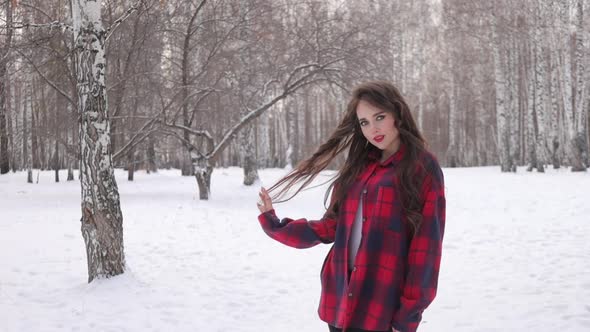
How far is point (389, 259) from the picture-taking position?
6.75ft

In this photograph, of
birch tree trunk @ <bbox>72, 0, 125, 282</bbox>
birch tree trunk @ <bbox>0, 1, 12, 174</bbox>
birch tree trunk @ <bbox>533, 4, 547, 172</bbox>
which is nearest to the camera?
birch tree trunk @ <bbox>72, 0, 125, 282</bbox>

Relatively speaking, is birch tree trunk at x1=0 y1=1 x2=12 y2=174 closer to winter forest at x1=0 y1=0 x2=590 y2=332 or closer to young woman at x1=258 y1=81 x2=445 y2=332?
winter forest at x1=0 y1=0 x2=590 y2=332

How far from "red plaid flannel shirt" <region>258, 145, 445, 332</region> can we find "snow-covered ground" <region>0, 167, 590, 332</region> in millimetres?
2491

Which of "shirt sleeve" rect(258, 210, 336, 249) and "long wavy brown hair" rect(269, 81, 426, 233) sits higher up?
"long wavy brown hair" rect(269, 81, 426, 233)

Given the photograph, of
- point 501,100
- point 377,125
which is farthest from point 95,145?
point 501,100

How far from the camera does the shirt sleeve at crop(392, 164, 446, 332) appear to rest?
196cm

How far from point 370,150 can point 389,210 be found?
0.41 metres

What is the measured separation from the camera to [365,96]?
86.7 inches

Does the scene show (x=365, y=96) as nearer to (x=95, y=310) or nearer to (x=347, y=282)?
(x=347, y=282)

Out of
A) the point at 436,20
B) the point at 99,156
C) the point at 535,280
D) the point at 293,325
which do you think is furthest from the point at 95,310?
the point at 436,20

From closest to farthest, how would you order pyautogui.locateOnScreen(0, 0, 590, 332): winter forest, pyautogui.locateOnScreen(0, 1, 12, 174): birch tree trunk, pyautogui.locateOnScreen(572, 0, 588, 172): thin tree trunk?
1. pyautogui.locateOnScreen(0, 0, 590, 332): winter forest
2. pyautogui.locateOnScreen(0, 1, 12, 174): birch tree trunk
3. pyautogui.locateOnScreen(572, 0, 588, 172): thin tree trunk

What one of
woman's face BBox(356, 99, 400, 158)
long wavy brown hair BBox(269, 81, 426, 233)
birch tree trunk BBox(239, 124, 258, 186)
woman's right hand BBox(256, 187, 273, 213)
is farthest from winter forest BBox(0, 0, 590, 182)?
woman's face BBox(356, 99, 400, 158)

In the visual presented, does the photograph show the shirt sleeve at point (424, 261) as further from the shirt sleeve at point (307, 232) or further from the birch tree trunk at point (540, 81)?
the birch tree trunk at point (540, 81)

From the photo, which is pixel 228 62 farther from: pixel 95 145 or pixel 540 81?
pixel 540 81
